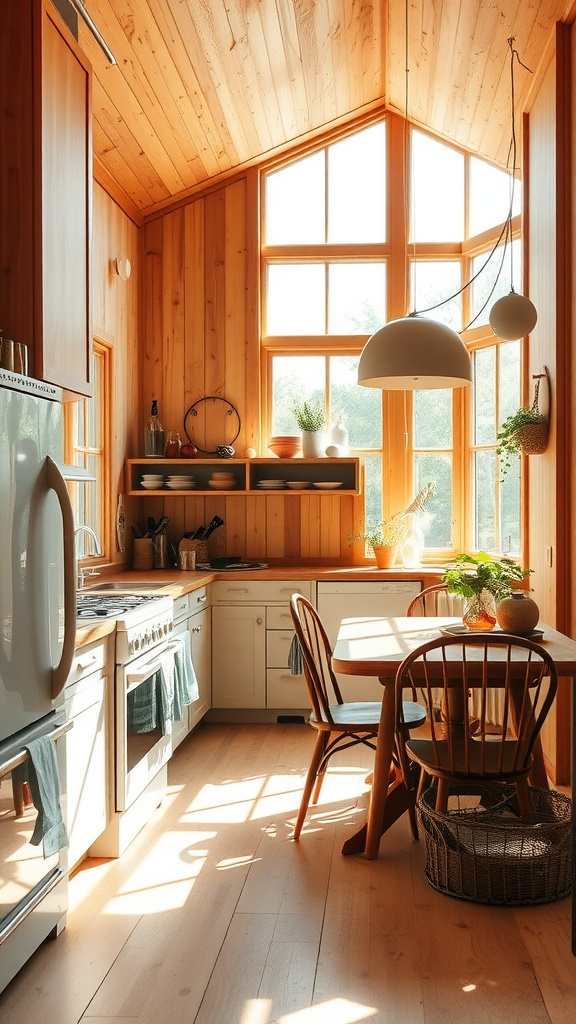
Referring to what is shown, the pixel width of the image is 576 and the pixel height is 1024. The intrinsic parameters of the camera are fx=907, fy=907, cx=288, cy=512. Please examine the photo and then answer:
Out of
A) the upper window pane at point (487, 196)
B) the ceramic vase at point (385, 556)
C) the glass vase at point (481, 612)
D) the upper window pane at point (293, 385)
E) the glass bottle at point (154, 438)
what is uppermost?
the upper window pane at point (487, 196)

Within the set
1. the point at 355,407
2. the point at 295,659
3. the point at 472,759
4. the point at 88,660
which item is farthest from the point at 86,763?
the point at 355,407

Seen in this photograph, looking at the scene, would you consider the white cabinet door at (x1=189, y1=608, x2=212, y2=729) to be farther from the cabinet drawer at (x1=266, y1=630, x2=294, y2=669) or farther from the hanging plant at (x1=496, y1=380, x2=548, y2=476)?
the hanging plant at (x1=496, y1=380, x2=548, y2=476)

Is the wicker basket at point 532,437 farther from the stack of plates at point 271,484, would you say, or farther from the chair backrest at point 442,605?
the stack of plates at point 271,484

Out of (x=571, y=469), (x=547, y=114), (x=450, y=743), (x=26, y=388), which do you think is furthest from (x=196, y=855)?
(x=547, y=114)

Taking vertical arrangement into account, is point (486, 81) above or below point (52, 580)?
above

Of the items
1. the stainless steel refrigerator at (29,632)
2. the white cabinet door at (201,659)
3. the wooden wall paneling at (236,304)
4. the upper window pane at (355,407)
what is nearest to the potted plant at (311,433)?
the upper window pane at (355,407)

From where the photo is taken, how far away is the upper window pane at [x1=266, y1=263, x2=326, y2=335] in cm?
600

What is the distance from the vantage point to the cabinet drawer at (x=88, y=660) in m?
2.82

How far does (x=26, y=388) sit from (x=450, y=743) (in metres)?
1.67

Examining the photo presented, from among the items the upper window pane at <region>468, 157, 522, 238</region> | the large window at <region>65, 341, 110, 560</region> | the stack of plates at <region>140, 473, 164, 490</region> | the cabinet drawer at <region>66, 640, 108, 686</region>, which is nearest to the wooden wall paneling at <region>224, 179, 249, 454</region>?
the stack of plates at <region>140, 473, 164, 490</region>

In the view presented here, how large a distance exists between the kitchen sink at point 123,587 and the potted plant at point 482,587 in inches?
60.4

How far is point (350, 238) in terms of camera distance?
600 cm

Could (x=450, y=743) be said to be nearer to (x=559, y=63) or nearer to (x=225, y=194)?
(x=559, y=63)

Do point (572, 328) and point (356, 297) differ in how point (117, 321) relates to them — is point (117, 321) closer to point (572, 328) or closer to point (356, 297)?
point (356, 297)
